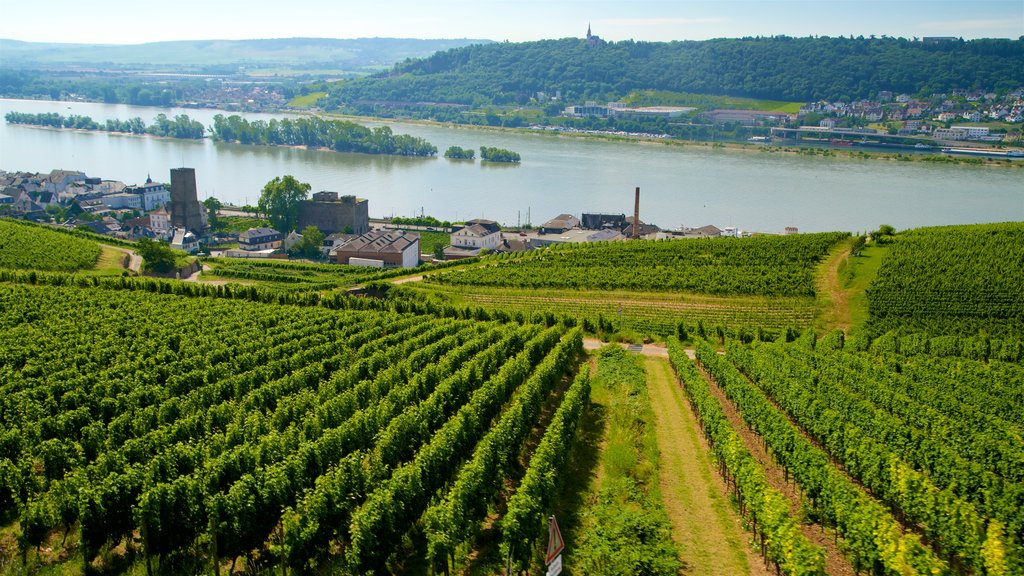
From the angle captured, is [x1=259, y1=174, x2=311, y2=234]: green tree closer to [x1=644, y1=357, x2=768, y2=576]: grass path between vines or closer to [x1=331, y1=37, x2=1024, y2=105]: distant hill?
[x1=644, y1=357, x2=768, y2=576]: grass path between vines

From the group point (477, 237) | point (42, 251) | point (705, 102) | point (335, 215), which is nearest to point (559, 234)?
point (477, 237)

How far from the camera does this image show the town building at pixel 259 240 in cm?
5597

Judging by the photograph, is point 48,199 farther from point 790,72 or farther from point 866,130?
point 790,72

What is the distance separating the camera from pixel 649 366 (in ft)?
86.1

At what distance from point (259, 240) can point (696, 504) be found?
47181 millimetres

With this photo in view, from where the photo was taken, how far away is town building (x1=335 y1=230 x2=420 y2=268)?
4866cm

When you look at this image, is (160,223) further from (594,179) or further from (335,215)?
(594,179)

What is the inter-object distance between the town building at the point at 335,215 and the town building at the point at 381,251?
8.90 metres

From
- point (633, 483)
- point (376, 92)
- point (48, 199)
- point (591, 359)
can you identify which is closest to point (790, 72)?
point (376, 92)

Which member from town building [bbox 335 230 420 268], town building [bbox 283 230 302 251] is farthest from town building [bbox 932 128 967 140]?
town building [bbox 283 230 302 251]

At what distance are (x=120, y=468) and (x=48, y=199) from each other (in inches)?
2589

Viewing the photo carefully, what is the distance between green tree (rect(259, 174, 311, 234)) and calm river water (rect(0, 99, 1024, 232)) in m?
11.7

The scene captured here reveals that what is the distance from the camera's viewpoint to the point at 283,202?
6053 cm

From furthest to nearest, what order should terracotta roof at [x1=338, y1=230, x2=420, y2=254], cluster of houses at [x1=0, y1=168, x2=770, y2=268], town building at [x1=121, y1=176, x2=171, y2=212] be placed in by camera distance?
1. town building at [x1=121, y1=176, x2=171, y2=212]
2. cluster of houses at [x1=0, y1=168, x2=770, y2=268]
3. terracotta roof at [x1=338, y1=230, x2=420, y2=254]
